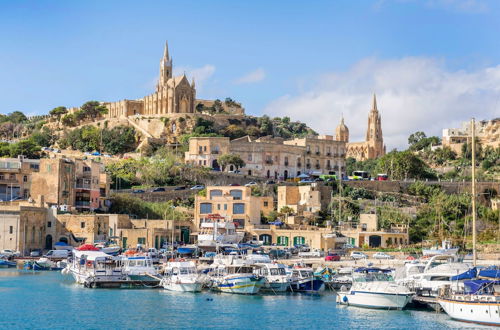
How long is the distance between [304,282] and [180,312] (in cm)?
1112

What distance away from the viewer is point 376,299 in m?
45.3

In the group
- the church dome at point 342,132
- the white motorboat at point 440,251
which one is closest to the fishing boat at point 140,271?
the white motorboat at point 440,251

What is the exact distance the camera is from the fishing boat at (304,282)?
52.7m

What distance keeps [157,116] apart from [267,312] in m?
77.7

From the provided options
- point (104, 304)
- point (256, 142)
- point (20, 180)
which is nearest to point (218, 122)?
point (256, 142)

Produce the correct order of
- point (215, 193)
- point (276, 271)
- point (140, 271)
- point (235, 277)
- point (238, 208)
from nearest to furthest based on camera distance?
point (235, 277) < point (276, 271) < point (140, 271) < point (238, 208) < point (215, 193)

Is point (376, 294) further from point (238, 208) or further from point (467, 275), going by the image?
point (238, 208)

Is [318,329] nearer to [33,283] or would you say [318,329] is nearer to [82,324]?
[82,324]

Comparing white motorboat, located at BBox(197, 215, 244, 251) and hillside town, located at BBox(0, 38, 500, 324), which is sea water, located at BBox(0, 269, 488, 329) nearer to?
hillside town, located at BBox(0, 38, 500, 324)

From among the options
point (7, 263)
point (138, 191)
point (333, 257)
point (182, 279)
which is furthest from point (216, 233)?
point (138, 191)

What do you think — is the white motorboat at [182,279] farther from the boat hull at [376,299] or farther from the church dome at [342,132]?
the church dome at [342,132]

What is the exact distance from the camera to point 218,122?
4788 inches

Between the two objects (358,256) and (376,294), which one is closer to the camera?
(376,294)

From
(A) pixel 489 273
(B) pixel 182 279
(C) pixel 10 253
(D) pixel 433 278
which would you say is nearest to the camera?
(A) pixel 489 273
